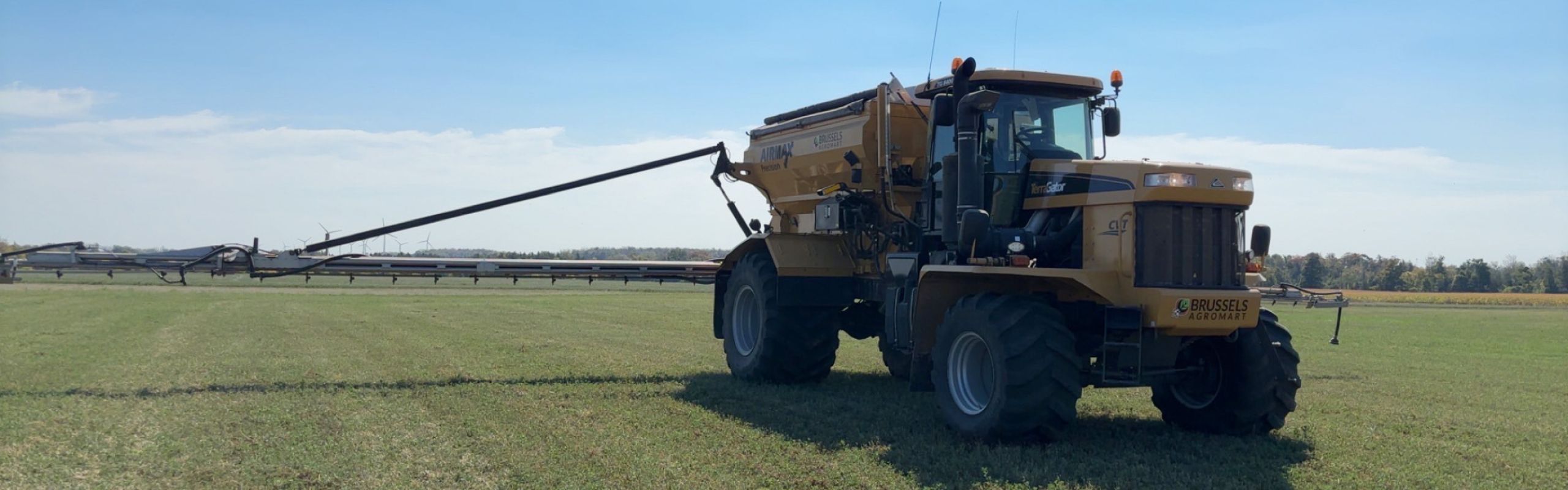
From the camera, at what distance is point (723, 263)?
1503 cm

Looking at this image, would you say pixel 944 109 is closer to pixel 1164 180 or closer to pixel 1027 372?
pixel 1164 180

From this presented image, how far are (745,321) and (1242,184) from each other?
264 inches

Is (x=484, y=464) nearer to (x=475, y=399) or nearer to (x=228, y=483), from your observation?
(x=228, y=483)

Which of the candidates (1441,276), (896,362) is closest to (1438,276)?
(1441,276)

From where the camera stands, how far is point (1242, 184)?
9.26 meters

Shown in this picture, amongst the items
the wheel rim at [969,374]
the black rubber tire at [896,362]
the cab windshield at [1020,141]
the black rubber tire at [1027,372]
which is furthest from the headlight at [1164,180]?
the black rubber tire at [896,362]

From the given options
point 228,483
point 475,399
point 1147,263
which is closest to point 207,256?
point 475,399

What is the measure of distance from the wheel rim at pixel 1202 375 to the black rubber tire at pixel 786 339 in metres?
4.06

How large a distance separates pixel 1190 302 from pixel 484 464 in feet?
16.9

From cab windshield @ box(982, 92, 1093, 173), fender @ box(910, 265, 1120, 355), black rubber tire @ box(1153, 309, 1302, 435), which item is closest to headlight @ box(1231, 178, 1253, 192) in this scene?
black rubber tire @ box(1153, 309, 1302, 435)

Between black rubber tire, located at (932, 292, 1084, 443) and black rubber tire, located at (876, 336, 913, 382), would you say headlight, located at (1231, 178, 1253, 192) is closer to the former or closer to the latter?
black rubber tire, located at (932, 292, 1084, 443)

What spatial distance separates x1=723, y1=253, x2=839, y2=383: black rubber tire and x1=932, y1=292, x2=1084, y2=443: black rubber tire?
4194 millimetres

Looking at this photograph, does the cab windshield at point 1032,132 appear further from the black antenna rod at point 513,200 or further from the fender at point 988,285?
the black antenna rod at point 513,200

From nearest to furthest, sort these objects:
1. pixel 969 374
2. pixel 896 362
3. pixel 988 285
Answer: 1. pixel 969 374
2. pixel 988 285
3. pixel 896 362
